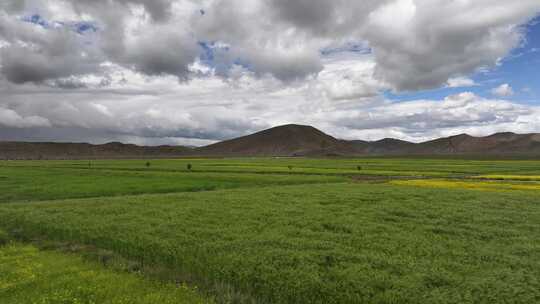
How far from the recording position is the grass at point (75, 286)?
1046 centimetres

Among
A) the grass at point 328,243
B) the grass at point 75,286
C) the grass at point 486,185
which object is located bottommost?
the grass at point 75,286

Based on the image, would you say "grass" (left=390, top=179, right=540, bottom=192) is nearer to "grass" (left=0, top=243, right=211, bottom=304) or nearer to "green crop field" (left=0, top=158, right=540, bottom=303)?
"green crop field" (left=0, top=158, right=540, bottom=303)

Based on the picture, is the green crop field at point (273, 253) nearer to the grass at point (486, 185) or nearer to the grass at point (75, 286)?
the grass at point (75, 286)

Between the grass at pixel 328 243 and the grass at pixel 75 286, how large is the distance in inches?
65.7

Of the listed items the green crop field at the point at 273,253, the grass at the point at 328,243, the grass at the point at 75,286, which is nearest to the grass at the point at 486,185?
the grass at the point at 328,243

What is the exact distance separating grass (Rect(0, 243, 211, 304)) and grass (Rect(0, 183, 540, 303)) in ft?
5.47

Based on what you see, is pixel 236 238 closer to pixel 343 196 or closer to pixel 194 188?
pixel 343 196

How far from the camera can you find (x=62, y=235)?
61.0 ft

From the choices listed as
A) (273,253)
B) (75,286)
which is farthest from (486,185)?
(75,286)

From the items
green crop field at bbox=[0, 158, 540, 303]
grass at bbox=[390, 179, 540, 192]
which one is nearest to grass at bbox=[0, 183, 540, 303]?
green crop field at bbox=[0, 158, 540, 303]

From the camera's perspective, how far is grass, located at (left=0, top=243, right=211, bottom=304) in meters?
10.5

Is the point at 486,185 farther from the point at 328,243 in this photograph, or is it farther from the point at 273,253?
the point at 273,253

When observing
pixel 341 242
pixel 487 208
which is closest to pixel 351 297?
pixel 341 242

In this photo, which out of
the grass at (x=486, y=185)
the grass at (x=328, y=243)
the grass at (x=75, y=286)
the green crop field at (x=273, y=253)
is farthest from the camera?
the grass at (x=486, y=185)
